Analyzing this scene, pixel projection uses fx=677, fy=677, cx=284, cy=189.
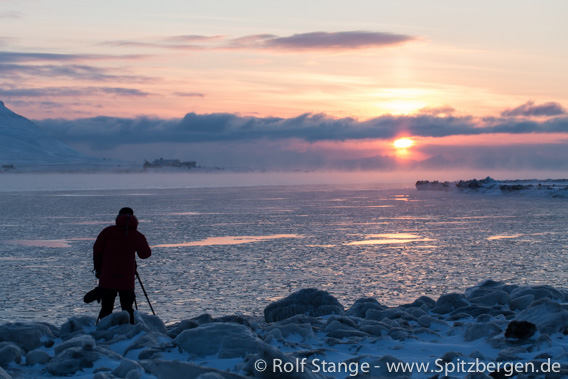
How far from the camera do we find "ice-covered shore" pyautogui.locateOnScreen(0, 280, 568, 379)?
6.24 meters

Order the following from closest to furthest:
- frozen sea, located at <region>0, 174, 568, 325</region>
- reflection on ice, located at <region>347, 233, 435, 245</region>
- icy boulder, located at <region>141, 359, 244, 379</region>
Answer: icy boulder, located at <region>141, 359, 244, 379</region> < frozen sea, located at <region>0, 174, 568, 325</region> < reflection on ice, located at <region>347, 233, 435, 245</region>

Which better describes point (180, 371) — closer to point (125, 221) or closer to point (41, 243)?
point (125, 221)

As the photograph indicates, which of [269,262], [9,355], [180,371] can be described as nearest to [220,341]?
[180,371]

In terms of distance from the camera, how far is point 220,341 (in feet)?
23.6

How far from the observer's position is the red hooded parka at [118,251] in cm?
820

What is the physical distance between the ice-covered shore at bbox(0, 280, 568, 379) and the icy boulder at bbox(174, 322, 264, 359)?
11mm

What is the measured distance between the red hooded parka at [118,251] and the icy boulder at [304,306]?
2421mm

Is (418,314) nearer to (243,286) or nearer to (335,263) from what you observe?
(243,286)

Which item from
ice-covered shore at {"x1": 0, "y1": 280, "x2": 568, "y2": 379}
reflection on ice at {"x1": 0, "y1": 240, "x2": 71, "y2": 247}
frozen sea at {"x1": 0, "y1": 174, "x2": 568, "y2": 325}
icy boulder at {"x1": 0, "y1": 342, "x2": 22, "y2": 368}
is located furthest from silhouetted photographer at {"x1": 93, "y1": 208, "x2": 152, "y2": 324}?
reflection on ice at {"x1": 0, "y1": 240, "x2": 71, "y2": 247}

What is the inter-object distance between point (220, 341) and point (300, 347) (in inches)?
36.8

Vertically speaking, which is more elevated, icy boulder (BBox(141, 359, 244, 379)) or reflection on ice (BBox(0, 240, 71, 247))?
icy boulder (BBox(141, 359, 244, 379))

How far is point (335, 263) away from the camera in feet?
53.7

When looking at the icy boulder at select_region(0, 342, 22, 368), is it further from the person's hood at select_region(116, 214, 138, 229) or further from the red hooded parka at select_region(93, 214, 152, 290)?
the person's hood at select_region(116, 214, 138, 229)

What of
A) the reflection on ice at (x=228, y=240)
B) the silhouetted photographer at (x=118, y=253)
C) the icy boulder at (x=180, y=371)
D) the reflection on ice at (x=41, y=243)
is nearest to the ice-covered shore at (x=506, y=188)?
the reflection on ice at (x=228, y=240)
